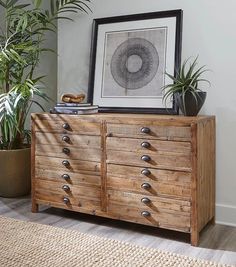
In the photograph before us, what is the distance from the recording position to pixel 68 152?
8.84 feet

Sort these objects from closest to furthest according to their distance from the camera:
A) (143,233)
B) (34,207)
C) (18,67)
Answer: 1. (143,233)
2. (34,207)
3. (18,67)

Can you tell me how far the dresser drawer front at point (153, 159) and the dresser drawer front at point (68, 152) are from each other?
0.12 metres

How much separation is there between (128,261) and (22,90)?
1528 mm

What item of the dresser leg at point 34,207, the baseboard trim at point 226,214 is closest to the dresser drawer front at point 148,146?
the baseboard trim at point 226,214

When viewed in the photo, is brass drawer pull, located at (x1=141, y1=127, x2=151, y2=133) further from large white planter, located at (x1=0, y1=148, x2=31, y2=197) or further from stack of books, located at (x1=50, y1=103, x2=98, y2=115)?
large white planter, located at (x1=0, y1=148, x2=31, y2=197)

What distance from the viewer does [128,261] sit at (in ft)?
6.63

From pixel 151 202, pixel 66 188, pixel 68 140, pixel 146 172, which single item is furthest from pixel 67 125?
pixel 151 202

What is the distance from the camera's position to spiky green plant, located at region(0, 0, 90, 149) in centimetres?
280

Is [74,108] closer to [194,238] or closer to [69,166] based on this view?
[69,166]

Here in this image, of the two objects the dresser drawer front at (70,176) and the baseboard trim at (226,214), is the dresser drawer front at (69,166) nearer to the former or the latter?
the dresser drawer front at (70,176)

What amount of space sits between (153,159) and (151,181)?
149mm

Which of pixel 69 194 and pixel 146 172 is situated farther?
pixel 69 194

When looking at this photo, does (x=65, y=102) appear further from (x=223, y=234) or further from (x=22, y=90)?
(x=223, y=234)

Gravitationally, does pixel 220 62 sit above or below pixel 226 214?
above
